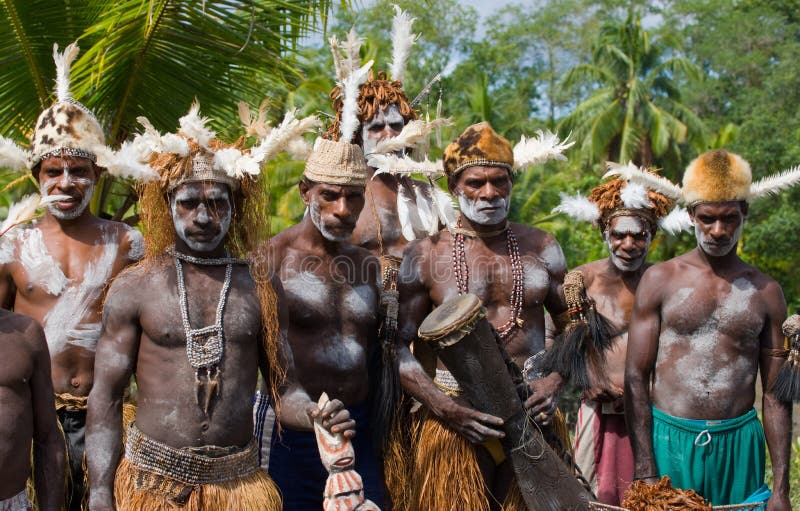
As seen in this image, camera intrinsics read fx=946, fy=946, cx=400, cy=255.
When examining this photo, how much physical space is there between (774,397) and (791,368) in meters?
0.20

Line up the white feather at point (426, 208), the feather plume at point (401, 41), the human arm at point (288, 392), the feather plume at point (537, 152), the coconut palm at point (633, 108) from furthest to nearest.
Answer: the coconut palm at point (633, 108) → the feather plume at point (401, 41) → the white feather at point (426, 208) → the feather plume at point (537, 152) → the human arm at point (288, 392)

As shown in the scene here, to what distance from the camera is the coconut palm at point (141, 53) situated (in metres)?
6.70

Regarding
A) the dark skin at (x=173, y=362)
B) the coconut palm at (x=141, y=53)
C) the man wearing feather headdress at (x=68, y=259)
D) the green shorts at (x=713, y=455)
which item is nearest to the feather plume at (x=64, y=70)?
the man wearing feather headdress at (x=68, y=259)

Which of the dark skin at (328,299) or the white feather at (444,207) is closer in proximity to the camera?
the dark skin at (328,299)

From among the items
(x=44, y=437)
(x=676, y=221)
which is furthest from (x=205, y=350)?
(x=676, y=221)

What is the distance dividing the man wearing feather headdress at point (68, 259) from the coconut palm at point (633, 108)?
2332 cm

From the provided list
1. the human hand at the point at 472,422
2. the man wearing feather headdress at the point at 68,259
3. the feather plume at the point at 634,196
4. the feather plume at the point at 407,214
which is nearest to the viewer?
the human hand at the point at 472,422

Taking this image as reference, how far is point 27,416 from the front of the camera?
3613 millimetres

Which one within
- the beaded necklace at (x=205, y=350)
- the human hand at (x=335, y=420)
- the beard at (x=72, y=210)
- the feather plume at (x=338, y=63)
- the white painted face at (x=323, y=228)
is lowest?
the human hand at (x=335, y=420)

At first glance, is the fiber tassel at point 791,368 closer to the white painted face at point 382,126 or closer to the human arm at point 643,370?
the human arm at point 643,370

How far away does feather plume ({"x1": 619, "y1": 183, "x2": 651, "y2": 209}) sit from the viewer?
18.8ft

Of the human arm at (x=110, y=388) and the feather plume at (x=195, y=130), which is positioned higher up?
the feather plume at (x=195, y=130)

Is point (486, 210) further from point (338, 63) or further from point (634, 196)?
point (338, 63)

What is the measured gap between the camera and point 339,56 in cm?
609
